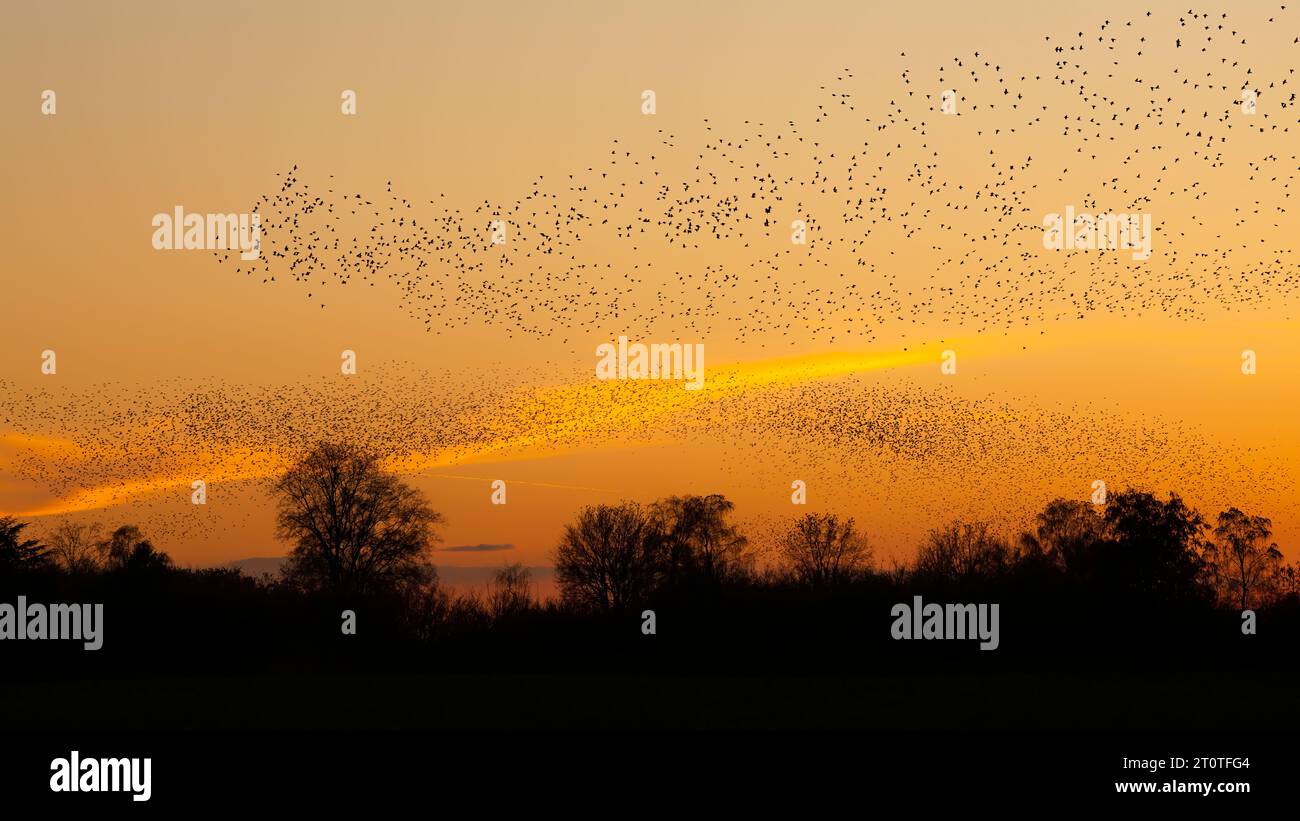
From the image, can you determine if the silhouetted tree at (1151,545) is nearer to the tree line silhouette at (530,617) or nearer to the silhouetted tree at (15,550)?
the tree line silhouette at (530,617)

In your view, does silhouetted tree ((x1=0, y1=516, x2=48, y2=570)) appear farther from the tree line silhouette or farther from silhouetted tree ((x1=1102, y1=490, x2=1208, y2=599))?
silhouetted tree ((x1=1102, y1=490, x2=1208, y2=599))

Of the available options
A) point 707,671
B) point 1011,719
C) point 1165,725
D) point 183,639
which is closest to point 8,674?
point 183,639

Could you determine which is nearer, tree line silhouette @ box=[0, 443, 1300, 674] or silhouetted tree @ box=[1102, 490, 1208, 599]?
tree line silhouette @ box=[0, 443, 1300, 674]

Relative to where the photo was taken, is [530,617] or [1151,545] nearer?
[530,617]

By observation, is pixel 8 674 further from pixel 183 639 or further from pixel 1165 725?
pixel 1165 725

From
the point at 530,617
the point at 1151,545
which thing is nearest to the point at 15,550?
the point at 530,617

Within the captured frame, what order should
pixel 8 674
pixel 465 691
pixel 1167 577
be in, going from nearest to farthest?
pixel 465 691 → pixel 8 674 → pixel 1167 577

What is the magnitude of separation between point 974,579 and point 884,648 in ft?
47.6

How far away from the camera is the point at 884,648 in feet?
196

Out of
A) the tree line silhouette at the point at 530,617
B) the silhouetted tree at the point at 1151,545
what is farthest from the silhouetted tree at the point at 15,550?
the silhouetted tree at the point at 1151,545

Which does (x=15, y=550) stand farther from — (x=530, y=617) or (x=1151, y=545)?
(x=1151, y=545)

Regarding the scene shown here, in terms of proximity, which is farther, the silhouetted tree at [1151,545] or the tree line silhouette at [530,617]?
the silhouetted tree at [1151,545]

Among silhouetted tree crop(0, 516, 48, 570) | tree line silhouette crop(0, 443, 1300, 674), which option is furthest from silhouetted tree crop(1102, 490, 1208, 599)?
silhouetted tree crop(0, 516, 48, 570)
